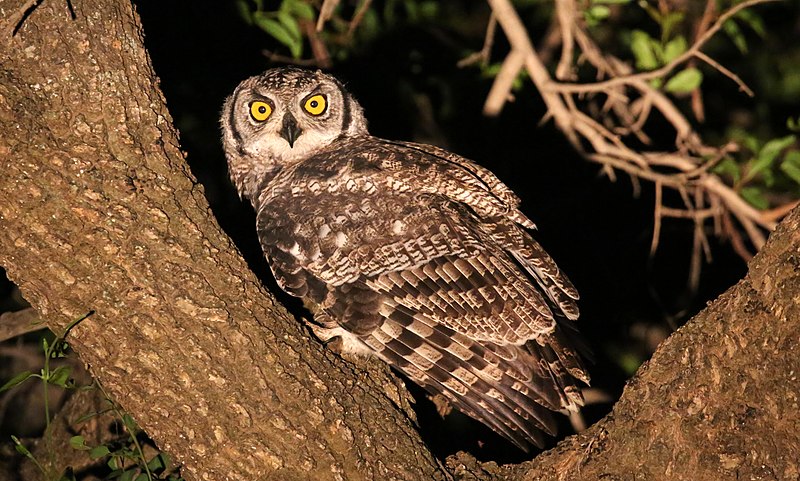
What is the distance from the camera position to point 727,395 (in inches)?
85.7

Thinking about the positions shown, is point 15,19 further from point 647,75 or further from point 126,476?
point 647,75

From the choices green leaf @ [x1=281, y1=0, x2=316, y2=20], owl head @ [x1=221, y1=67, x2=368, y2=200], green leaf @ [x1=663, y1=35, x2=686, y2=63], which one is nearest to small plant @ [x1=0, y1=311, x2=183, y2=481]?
owl head @ [x1=221, y1=67, x2=368, y2=200]

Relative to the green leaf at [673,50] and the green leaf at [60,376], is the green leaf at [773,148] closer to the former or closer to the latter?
the green leaf at [673,50]

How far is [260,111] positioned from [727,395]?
2.44m

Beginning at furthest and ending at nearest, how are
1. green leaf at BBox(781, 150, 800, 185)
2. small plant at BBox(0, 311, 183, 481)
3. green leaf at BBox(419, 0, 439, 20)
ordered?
green leaf at BBox(419, 0, 439, 20), green leaf at BBox(781, 150, 800, 185), small plant at BBox(0, 311, 183, 481)

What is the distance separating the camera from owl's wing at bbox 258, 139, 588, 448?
3.00 meters

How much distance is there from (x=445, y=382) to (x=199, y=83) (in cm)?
241

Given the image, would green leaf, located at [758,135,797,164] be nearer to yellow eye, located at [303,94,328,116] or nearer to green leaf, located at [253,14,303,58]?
yellow eye, located at [303,94,328,116]

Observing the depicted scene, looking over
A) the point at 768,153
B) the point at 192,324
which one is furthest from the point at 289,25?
the point at 768,153

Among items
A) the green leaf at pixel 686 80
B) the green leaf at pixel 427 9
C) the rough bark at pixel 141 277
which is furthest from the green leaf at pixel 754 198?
the rough bark at pixel 141 277

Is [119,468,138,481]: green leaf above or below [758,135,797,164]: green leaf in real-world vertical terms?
above

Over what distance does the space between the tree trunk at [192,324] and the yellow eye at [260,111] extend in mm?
1480

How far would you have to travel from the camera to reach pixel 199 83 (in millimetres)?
4637

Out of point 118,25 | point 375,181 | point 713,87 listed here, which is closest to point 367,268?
point 375,181
